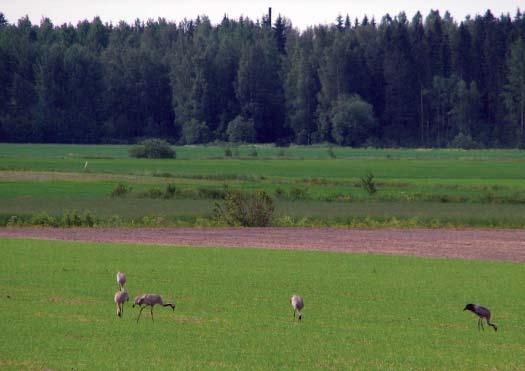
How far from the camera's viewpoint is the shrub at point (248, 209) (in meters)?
47.2

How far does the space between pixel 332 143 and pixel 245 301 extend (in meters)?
133

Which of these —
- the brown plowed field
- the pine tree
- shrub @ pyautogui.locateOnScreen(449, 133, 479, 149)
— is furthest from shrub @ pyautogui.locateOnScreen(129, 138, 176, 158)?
the brown plowed field

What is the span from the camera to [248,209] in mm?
47344

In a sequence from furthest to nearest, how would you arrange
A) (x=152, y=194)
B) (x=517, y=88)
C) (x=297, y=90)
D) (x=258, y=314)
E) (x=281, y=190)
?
(x=297, y=90) < (x=517, y=88) < (x=281, y=190) < (x=152, y=194) < (x=258, y=314)

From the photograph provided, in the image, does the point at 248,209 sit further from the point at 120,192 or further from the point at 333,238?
the point at 120,192

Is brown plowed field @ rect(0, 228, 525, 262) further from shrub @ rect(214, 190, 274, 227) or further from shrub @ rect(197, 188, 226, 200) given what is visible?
shrub @ rect(197, 188, 226, 200)

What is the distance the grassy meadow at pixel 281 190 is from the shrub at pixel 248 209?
0.96 meters

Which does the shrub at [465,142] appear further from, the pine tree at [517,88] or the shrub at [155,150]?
the shrub at [155,150]

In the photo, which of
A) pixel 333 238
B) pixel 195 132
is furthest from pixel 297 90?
pixel 333 238

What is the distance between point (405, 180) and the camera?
79562mm

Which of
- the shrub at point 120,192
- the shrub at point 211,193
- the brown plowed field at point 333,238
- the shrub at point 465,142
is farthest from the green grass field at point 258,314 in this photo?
the shrub at point 465,142

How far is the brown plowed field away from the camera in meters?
35.4

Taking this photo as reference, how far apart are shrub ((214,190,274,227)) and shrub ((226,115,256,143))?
104820 millimetres

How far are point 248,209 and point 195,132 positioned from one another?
363ft
